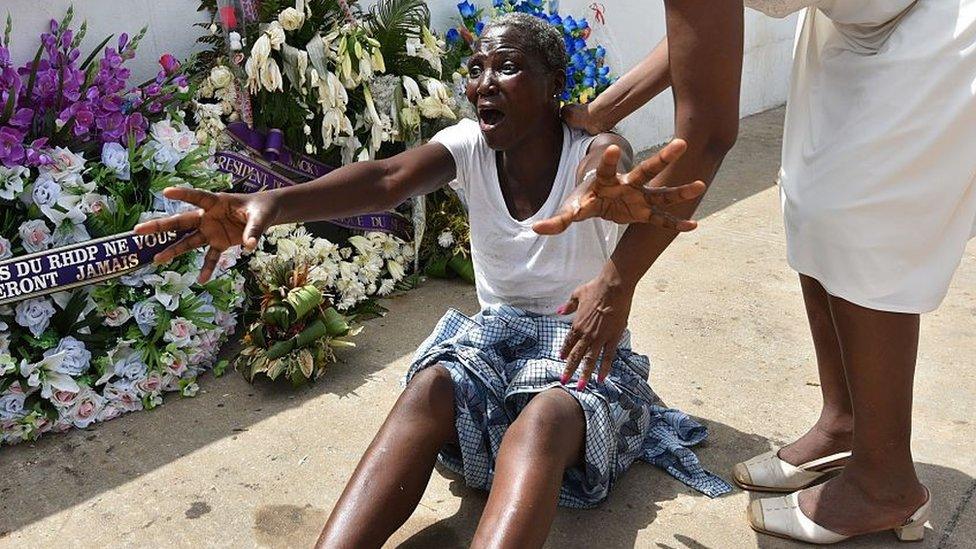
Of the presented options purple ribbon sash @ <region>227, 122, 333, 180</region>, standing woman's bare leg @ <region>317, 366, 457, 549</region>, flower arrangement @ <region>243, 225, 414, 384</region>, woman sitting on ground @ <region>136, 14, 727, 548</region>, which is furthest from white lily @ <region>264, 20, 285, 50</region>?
standing woman's bare leg @ <region>317, 366, 457, 549</region>

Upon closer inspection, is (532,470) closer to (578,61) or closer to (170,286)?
(170,286)

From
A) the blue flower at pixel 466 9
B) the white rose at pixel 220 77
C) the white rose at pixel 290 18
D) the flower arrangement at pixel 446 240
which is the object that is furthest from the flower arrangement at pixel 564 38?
the white rose at pixel 220 77

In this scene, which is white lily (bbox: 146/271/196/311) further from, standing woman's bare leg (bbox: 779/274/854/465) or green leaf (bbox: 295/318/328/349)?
standing woman's bare leg (bbox: 779/274/854/465)

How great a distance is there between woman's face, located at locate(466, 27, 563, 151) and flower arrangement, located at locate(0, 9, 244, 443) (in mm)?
1215

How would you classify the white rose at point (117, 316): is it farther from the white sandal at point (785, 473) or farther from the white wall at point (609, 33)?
the white sandal at point (785, 473)

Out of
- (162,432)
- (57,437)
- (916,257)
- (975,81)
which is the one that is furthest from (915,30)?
(57,437)

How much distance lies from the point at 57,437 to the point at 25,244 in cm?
57

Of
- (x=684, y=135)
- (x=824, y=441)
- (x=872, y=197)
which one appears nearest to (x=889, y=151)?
(x=872, y=197)

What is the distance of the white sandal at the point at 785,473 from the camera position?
2.50 metres

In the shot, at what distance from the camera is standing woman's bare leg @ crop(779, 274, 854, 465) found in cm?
245

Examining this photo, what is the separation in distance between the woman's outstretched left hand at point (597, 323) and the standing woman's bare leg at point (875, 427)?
62 centimetres

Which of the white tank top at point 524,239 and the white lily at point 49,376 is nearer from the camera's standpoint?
the white tank top at point 524,239

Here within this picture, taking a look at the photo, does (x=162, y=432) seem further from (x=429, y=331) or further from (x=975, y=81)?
(x=975, y=81)

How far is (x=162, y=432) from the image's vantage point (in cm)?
289
